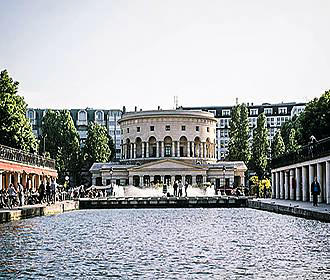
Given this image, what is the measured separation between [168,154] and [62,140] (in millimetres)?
19202

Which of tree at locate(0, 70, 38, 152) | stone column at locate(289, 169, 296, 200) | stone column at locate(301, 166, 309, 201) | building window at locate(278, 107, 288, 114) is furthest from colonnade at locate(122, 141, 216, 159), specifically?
stone column at locate(301, 166, 309, 201)

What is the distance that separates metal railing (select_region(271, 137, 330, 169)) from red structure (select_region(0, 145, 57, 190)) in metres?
23.8

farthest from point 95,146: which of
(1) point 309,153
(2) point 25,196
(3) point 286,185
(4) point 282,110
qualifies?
(1) point 309,153

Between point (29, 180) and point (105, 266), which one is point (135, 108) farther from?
point (105, 266)

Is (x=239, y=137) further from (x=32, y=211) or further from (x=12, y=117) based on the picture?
(x=32, y=211)

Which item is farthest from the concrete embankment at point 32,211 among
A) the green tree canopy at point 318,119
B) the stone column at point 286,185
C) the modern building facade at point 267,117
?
the modern building facade at point 267,117

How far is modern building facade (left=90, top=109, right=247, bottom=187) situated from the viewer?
11856 cm

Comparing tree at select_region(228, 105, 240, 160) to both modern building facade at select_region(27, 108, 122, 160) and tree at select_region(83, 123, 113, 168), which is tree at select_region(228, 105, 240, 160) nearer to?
tree at select_region(83, 123, 113, 168)

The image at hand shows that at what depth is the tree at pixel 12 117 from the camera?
69.4 metres

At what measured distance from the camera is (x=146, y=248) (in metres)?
23.8

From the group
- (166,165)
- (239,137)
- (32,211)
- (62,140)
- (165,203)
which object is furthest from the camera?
(239,137)

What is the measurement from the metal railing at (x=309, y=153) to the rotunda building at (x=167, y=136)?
54.1 meters

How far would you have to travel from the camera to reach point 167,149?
126938mm

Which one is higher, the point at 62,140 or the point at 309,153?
the point at 62,140
